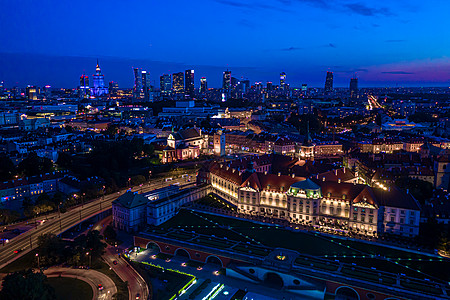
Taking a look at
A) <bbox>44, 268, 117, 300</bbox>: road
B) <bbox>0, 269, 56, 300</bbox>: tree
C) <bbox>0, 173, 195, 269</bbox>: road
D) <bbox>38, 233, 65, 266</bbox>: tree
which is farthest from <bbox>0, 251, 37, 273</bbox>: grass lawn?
<bbox>0, 269, 56, 300</bbox>: tree

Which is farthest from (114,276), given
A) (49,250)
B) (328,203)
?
(328,203)

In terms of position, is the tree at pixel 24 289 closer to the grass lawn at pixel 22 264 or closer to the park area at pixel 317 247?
the grass lawn at pixel 22 264

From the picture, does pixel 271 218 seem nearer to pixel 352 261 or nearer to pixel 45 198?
pixel 352 261

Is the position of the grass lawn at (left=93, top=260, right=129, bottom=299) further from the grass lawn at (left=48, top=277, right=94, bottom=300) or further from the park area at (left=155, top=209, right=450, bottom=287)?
the park area at (left=155, top=209, right=450, bottom=287)

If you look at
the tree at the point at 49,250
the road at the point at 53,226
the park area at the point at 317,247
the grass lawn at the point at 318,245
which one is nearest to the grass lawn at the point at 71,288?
the tree at the point at 49,250

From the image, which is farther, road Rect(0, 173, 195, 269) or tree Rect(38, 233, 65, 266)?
road Rect(0, 173, 195, 269)

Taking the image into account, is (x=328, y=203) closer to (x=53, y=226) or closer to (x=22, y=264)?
(x=53, y=226)
